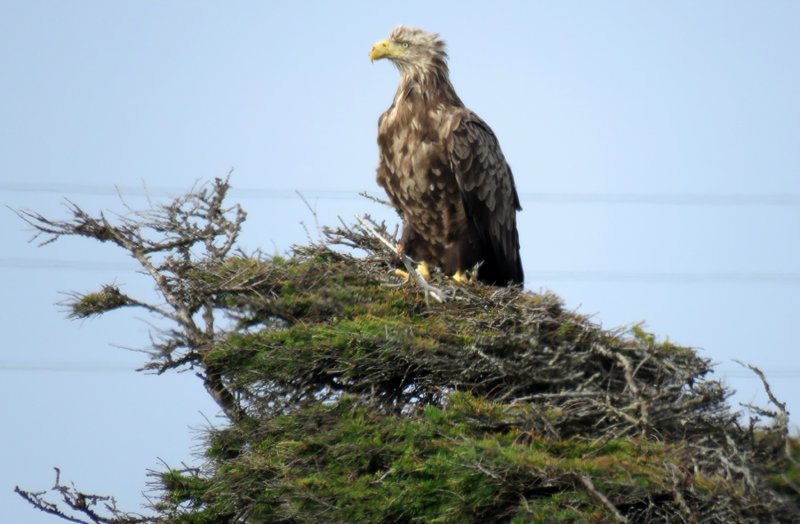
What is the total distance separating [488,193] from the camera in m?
10.9

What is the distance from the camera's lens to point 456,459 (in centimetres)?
712

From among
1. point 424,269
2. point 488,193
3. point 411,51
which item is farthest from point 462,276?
point 411,51

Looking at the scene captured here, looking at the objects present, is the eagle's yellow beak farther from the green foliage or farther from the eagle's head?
the green foliage

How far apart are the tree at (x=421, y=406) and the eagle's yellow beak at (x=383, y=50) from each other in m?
2.21

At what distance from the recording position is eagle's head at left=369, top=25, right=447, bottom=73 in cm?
1136

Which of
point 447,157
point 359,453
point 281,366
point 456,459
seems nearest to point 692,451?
point 456,459

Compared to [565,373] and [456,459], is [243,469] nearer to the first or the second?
[456,459]

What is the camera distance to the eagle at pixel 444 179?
1073 cm

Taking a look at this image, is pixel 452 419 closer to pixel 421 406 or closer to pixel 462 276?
pixel 421 406

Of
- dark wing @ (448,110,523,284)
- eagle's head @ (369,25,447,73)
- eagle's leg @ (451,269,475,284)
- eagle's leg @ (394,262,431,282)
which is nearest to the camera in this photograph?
eagle's leg @ (394,262,431,282)

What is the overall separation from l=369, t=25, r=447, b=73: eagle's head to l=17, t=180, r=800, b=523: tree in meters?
2.16

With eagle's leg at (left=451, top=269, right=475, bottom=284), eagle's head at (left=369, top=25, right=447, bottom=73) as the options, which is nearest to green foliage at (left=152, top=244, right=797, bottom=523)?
eagle's leg at (left=451, top=269, right=475, bottom=284)

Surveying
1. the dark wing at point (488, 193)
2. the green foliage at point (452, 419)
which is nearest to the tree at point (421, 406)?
the green foliage at point (452, 419)

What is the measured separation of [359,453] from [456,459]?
755 mm
